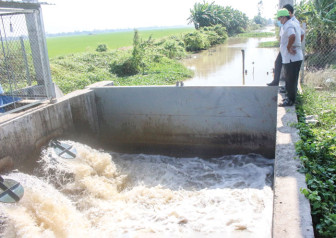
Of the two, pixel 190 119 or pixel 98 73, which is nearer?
pixel 190 119

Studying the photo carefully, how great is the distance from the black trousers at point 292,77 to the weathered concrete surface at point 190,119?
35.5 inches

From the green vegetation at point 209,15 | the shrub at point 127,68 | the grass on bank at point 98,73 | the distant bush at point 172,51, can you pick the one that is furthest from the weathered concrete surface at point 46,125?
the green vegetation at point 209,15

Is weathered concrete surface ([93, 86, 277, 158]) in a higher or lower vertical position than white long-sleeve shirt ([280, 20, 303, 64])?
lower

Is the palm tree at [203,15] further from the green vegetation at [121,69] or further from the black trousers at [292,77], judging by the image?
the black trousers at [292,77]

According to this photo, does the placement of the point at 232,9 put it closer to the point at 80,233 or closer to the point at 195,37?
the point at 195,37

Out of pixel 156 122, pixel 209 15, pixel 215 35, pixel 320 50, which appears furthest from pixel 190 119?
pixel 209 15

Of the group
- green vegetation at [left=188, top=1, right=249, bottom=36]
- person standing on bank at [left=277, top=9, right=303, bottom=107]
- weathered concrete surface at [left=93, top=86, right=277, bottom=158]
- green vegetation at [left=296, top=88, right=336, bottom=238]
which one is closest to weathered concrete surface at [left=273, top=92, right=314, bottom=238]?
green vegetation at [left=296, top=88, right=336, bottom=238]

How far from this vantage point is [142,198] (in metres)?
5.54

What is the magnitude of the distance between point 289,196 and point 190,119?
14.4 ft

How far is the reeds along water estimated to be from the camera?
4.41 m

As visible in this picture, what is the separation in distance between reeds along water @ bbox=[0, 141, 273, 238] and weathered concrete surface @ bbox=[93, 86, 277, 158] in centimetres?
38

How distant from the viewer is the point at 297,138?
4324mm

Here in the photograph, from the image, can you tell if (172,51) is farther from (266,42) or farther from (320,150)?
(320,150)

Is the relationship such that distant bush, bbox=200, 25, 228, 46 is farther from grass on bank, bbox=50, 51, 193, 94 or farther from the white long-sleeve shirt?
the white long-sleeve shirt
